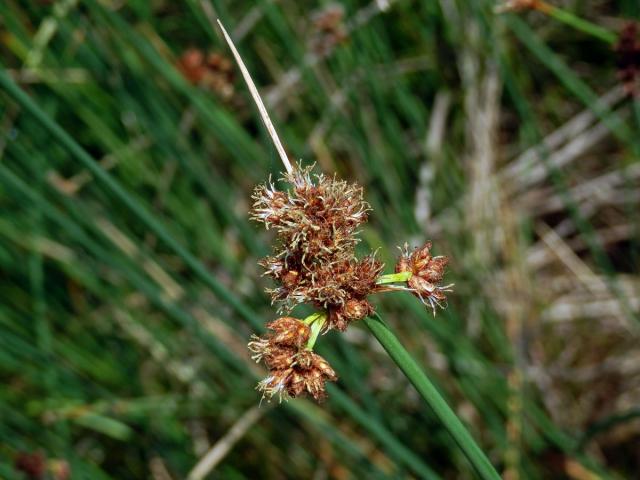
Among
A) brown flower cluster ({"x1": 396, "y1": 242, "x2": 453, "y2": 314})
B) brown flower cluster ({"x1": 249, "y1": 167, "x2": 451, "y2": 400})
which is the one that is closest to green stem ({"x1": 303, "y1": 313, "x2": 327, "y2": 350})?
brown flower cluster ({"x1": 249, "y1": 167, "x2": 451, "y2": 400})

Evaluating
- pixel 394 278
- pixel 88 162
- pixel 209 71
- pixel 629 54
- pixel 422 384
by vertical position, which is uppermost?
pixel 209 71

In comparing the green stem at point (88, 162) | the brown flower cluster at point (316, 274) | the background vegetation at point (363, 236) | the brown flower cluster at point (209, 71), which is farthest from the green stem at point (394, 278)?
the brown flower cluster at point (209, 71)

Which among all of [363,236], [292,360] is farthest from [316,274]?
[363,236]

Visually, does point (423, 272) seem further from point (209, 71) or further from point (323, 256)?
point (209, 71)

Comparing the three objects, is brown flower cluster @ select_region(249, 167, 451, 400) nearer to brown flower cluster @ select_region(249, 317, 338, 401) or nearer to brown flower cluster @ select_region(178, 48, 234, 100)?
brown flower cluster @ select_region(249, 317, 338, 401)

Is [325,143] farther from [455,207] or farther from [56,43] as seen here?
[56,43]

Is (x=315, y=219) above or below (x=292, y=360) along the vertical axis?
above

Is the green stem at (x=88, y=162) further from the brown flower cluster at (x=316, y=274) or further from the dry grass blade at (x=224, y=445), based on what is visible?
the dry grass blade at (x=224, y=445)
